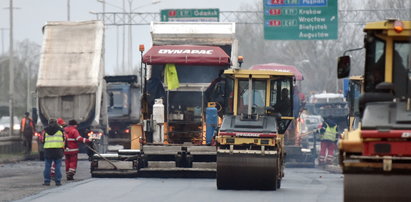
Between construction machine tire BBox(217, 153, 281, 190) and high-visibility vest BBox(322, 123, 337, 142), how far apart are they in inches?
652

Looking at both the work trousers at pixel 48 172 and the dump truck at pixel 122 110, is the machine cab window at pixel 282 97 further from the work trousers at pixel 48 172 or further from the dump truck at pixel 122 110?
the dump truck at pixel 122 110

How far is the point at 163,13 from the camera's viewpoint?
52625mm

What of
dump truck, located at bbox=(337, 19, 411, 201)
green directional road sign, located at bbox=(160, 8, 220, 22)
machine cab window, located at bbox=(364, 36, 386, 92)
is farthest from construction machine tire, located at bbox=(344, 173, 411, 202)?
green directional road sign, located at bbox=(160, 8, 220, 22)

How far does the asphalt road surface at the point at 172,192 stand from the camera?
65.7 ft

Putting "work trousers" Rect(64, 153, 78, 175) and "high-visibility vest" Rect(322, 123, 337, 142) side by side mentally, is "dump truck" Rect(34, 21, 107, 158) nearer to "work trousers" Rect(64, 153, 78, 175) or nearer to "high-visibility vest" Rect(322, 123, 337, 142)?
"work trousers" Rect(64, 153, 78, 175)

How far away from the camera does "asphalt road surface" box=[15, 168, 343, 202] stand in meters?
20.0

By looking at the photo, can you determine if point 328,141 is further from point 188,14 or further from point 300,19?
point 188,14

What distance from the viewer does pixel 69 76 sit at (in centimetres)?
3453

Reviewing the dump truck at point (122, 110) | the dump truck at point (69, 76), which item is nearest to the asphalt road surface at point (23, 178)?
the dump truck at point (69, 76)

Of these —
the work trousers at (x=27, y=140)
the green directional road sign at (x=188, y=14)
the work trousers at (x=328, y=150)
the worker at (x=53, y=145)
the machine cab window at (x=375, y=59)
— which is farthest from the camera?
the green directional road sign at (x=188, y=14)

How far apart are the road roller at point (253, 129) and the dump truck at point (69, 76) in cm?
1160

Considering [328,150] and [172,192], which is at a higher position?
[172,192]

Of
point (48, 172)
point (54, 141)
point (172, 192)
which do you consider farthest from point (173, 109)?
point (172, 192)

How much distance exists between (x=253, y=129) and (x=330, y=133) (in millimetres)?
16467
